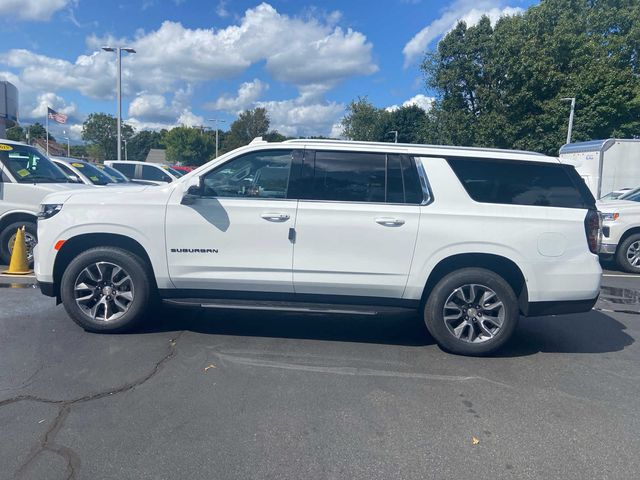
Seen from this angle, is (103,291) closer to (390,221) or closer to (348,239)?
(348,239)

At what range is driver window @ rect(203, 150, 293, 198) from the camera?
16.4ft

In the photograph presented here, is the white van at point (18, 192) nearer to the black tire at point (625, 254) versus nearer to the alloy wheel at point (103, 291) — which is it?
the alloy wheel at point (103, 291)

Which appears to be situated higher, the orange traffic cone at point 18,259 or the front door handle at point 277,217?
the front door handle at point 277,217

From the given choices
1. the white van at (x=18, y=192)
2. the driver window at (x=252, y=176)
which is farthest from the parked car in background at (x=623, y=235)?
the white van at (x=18, y=192)

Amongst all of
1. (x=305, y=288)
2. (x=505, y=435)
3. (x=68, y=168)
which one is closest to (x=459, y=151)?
(x=305, y=288)

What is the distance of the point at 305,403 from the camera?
12.5ft

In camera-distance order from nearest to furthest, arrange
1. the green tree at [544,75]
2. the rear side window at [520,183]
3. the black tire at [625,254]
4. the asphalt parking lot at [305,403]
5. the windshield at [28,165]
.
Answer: the asphalt parking lot at [305,403] < the rear side window at [520,183] < the windshield at [28,165] < the black tire at [625,254] < the green tree at [544,75]

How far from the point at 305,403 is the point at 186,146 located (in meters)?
58.5

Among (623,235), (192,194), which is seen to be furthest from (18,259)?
(623,235)

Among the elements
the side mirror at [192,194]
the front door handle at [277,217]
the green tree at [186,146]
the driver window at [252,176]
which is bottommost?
the front door handle at [277,217]

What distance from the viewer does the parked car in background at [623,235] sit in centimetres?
980

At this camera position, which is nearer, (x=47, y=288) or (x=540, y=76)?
(x=47, y=288)

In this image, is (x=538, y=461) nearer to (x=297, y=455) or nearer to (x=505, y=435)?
(x=505, y=435)

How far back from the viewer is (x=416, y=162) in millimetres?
4945
